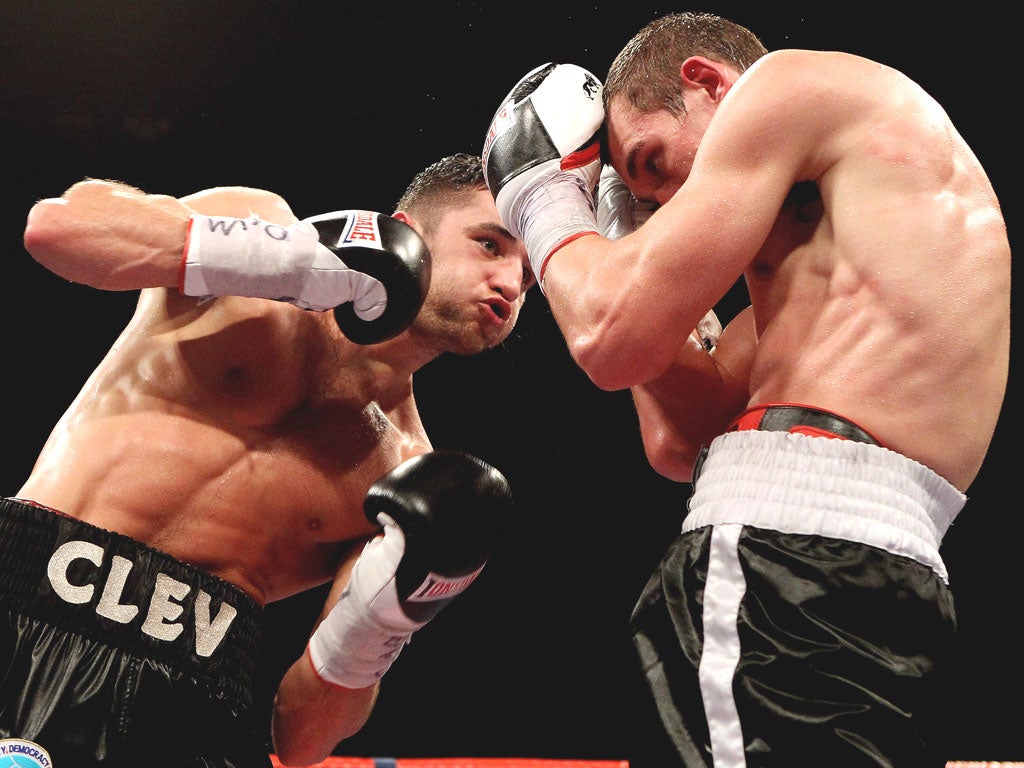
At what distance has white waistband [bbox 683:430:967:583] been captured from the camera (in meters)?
1.13

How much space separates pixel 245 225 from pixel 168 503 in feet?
1.87

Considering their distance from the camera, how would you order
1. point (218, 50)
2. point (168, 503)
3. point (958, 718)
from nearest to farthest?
point (168, 503) < point (958, 718) < point (218, 50)

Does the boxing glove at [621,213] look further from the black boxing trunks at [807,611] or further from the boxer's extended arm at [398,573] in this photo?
the black boxing trunks at [807,611]

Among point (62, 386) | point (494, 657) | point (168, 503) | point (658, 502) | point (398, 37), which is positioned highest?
point (398, 37)

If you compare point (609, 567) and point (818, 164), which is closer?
point (818, 164)

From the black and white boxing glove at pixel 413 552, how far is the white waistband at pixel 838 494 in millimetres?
666

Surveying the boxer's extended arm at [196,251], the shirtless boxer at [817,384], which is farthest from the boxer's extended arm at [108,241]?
the shirtless boxer at [817,384]

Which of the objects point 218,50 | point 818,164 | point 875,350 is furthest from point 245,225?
point 218,50

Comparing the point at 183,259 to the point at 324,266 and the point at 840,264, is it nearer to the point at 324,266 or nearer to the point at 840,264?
the point at 324,266

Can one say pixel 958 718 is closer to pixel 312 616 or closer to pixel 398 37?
pixel 312 616

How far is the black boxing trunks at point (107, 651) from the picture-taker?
5.27 ft

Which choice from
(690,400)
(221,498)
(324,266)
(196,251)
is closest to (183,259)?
(196,251)

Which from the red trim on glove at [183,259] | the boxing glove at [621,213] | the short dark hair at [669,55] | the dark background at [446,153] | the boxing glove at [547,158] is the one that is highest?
the short dark hair at [669,55]

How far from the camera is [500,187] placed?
155 centimetres
